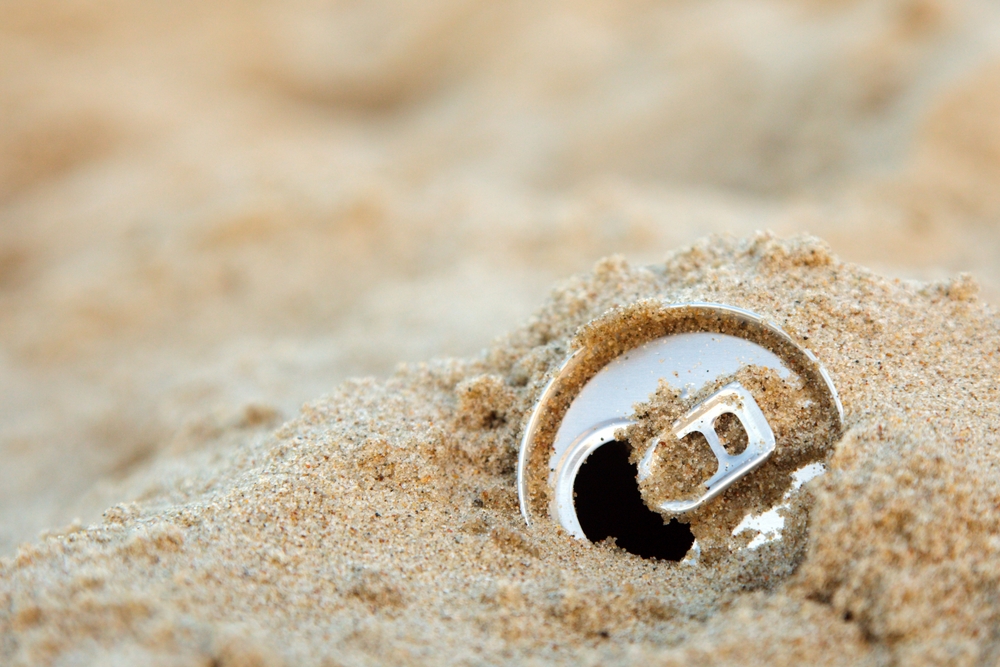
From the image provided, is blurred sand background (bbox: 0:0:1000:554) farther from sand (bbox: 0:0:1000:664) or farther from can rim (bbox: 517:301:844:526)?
can rim (bbox: 517:301:844:526)

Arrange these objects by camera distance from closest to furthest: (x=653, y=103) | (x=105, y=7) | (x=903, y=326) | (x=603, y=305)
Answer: (x=903, y=326) < (x=603, y=305) < (x=653, y=103) < (x=105, y=7)

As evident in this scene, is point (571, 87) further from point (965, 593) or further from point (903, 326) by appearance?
point (965, 593)

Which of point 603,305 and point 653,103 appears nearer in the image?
point 603,305

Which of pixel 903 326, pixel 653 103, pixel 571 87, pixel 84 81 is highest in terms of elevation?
pixel 84 81

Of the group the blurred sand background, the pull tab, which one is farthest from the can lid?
the blurred sand background

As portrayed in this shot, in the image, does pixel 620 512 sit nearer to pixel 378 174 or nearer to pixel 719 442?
pixel 719 442

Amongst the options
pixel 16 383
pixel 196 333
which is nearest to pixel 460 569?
pixel 196 333
